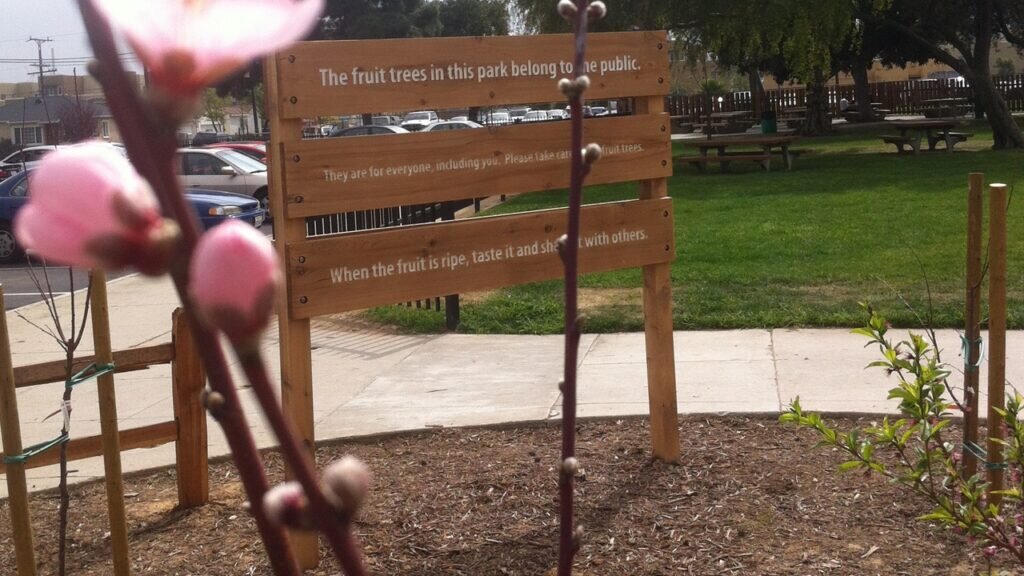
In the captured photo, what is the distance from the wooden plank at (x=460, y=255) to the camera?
15.0 ft

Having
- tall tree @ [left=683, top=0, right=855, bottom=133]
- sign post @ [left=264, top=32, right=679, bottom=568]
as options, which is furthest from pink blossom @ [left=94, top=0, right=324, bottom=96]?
tall tree @ [left=683, top=0, right=855, bottom=133]

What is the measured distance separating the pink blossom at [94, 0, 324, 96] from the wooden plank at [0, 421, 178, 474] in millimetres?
4619

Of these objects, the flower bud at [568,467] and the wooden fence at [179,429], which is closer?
the flower bud at [568,467]

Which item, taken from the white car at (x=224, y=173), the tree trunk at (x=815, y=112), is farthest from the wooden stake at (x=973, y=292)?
the tree trunk at (x=815, y=112)

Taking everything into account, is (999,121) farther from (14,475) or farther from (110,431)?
(14,475)

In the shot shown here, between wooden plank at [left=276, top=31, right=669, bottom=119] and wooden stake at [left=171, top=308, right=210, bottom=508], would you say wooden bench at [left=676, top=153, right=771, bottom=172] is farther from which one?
wooden stake at [left=171, top=308, right=210, bottom=508]

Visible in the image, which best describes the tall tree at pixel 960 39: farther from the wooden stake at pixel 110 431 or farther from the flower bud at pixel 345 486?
the flower bud at pixel 345 486

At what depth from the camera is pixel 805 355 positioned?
732 centimetres

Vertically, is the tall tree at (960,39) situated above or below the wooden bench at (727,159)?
above

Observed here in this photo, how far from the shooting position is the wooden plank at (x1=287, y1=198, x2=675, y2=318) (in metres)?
4.57

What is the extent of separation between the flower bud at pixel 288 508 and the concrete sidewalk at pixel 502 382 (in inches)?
221

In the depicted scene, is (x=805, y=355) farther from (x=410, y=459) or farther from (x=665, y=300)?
(x=410, y=459)

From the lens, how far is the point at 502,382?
23.3 feet

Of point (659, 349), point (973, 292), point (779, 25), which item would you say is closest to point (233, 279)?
point (973, 292)
